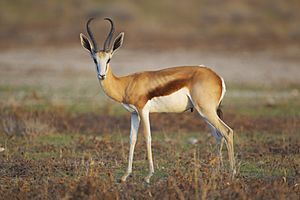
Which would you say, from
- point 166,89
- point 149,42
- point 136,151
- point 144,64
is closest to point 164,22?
point 149,42

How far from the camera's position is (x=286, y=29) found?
41.0 metres

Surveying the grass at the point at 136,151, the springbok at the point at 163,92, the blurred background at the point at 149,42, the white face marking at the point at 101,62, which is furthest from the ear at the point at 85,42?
the blurred background at the point at 149,42

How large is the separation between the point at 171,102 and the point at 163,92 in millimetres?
185

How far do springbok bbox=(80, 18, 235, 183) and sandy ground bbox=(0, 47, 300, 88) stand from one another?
43.0 ft

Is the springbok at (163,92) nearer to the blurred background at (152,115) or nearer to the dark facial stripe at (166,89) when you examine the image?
the dark facial stripe at (166,89)

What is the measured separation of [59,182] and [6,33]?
32.8 meters

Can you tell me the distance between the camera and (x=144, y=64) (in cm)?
2780

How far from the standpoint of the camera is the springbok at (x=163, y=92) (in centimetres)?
921

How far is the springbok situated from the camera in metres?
9.21

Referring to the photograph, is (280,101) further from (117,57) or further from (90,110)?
(117,57)

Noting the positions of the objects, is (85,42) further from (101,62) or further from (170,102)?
(170,102)

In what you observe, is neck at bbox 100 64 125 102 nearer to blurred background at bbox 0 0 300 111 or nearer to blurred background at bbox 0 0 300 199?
blurred background at bbox 0 0 300 199

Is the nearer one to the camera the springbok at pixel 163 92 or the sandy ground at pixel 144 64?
the springbok at pixel 163 92

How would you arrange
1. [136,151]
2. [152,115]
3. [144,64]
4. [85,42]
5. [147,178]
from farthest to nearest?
[144,64], [152,115], [136,151], [85,42], [147,178]
